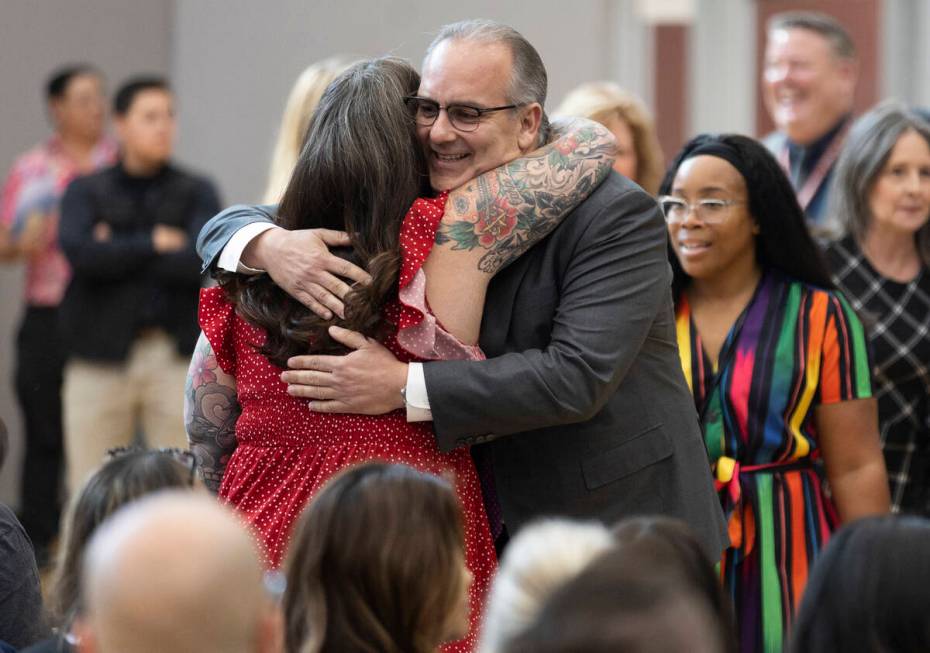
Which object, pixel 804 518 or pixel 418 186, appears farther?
pixel 804 518

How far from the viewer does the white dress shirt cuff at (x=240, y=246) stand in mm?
2756

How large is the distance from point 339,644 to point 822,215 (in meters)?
3.42

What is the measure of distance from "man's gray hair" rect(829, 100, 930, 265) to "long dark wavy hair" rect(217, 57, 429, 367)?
75.5 inches

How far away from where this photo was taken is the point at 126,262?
5.68m

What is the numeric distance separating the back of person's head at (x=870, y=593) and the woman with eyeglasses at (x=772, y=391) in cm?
141

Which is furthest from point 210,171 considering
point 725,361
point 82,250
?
point 725,361

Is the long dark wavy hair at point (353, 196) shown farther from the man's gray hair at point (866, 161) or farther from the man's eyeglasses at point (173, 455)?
the man's gray hair at point (866, 161)

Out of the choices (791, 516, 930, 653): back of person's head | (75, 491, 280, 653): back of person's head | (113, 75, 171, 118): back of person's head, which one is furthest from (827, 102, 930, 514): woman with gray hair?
(113, 75, 171, 118): back of person's head

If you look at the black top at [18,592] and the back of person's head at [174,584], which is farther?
the black top at [18,592]

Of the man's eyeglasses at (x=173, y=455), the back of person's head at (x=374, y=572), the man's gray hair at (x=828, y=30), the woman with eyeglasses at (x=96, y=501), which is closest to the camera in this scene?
the back of person's head at (x=374, y=572)

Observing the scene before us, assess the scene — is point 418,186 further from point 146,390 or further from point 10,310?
point 10,310

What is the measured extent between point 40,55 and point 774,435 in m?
4.80

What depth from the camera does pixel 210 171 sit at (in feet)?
23.4

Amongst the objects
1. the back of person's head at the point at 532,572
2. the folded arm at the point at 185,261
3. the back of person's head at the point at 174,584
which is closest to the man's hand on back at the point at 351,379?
the back of person's head at the point at 532,572
